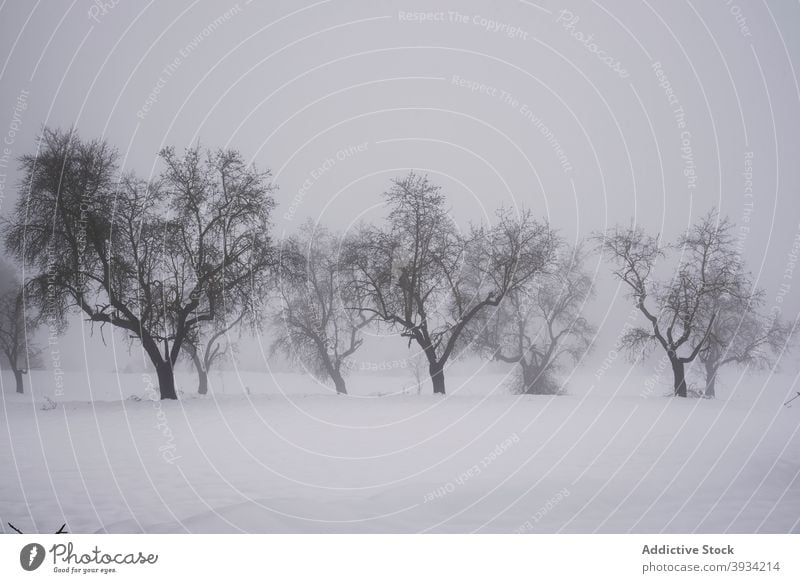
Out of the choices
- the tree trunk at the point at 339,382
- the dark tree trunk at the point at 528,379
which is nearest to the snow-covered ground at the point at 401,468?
the tree trunk at the point at 339,382

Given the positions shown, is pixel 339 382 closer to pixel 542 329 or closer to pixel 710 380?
pixel 542 329

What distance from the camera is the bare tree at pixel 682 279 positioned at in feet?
42.7

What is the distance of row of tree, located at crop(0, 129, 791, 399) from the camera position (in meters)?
11.9

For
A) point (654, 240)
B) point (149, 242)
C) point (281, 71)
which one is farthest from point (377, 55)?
point (654, 240)

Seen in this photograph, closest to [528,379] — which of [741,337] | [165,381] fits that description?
[741,337]

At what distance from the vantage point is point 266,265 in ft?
43.2

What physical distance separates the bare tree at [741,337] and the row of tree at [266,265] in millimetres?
114

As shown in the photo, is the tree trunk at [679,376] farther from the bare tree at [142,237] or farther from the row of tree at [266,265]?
the bare tree at [142,237]

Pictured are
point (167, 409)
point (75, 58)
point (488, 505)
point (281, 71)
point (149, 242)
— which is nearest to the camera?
point (488, 505)

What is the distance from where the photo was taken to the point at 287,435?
9094mm

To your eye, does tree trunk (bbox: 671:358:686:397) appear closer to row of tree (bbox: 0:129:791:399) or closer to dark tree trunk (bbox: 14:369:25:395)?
row of tree (bbox: 0:129:791:399)

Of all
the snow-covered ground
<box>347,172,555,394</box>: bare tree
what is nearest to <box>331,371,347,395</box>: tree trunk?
<box>347,172,555,394</box>: bare tree
